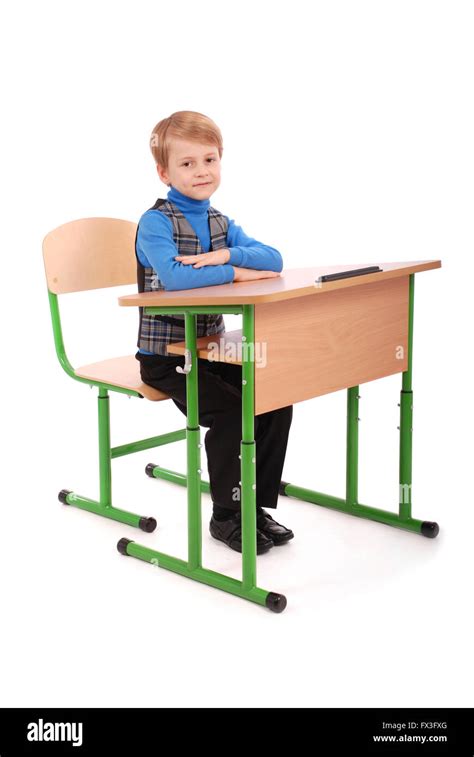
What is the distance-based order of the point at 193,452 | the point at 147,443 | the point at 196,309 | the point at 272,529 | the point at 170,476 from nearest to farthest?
1. the point at 196,309
2. the point at 193,452
3. the point at 272,529
4. the point at 147,443
5. the point at 170,476

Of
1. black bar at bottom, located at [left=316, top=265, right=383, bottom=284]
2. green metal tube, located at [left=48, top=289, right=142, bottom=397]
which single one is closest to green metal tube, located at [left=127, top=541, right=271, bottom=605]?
green metal tube, located at [left=48, top=289, right=142, bottom=397]

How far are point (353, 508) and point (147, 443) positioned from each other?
0.76 metres

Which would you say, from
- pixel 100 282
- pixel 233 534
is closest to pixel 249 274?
pixel 100 282

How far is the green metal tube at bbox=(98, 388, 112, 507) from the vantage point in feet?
11.4

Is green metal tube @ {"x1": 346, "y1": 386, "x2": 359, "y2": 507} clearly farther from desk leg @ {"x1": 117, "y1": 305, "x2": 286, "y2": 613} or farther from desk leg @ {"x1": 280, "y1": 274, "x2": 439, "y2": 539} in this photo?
desk leg @ {"x1": 117, "y1": 305, "x2": 286, "y2": 613}

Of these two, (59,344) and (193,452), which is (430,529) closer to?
(193,452)

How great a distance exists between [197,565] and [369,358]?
32.2 inches

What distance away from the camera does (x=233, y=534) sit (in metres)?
3.21

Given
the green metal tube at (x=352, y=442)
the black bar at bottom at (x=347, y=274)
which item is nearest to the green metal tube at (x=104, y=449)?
the green metal tube at (x=352, y=442)

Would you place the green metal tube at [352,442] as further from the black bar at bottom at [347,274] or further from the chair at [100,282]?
the chair at [100,282]

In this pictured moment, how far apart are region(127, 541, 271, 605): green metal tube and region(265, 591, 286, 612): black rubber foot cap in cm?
2

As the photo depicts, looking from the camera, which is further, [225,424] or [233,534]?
[233,534]

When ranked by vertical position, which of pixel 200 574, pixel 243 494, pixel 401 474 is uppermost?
pixel 243 494

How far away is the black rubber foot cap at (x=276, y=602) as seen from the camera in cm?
274
